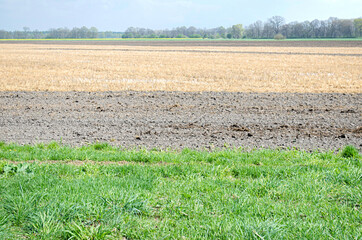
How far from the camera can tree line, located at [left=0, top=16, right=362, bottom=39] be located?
127 meters

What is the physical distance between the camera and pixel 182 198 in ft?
14.2

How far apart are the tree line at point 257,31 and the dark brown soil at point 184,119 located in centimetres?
11845

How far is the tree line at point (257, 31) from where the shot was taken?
127312mm

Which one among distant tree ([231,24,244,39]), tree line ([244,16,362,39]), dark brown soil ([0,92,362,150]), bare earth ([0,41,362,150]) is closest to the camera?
dark brown soil ([0,92,362,150])

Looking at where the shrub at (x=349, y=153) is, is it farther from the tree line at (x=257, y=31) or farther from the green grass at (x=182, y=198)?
the tree line at (x=257, y=31)

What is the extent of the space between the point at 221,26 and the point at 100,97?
186 m

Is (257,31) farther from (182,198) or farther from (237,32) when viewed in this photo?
(182,198)

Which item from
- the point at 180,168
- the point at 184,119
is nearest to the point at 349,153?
the point at 180,168

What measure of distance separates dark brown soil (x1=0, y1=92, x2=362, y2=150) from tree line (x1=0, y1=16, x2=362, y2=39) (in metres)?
118

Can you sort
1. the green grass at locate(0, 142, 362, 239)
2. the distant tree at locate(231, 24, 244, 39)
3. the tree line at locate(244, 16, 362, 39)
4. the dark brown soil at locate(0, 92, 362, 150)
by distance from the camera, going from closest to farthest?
the green grass at locate(0, 142, 362, 239) < the dark brown soil at locate(0, 92, 362, 150) < the tree line at locate(244, 16, 362, 39) < the distant tree at locate(231, 24, 244, 39)

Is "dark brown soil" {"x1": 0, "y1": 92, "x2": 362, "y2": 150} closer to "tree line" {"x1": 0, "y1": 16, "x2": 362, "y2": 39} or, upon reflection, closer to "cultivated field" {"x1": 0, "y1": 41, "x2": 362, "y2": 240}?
"cultivated field" {"x1": 0, "y1": 41, "x2": 362, "y2": 240}

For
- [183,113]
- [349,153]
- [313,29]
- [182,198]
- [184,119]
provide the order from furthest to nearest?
[313,29] → [183,113] → [184,119] → [349,153] → [182,198]

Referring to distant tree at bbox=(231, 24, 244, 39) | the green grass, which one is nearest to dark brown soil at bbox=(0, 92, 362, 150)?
the green grass

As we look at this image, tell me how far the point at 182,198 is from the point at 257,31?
516ft
